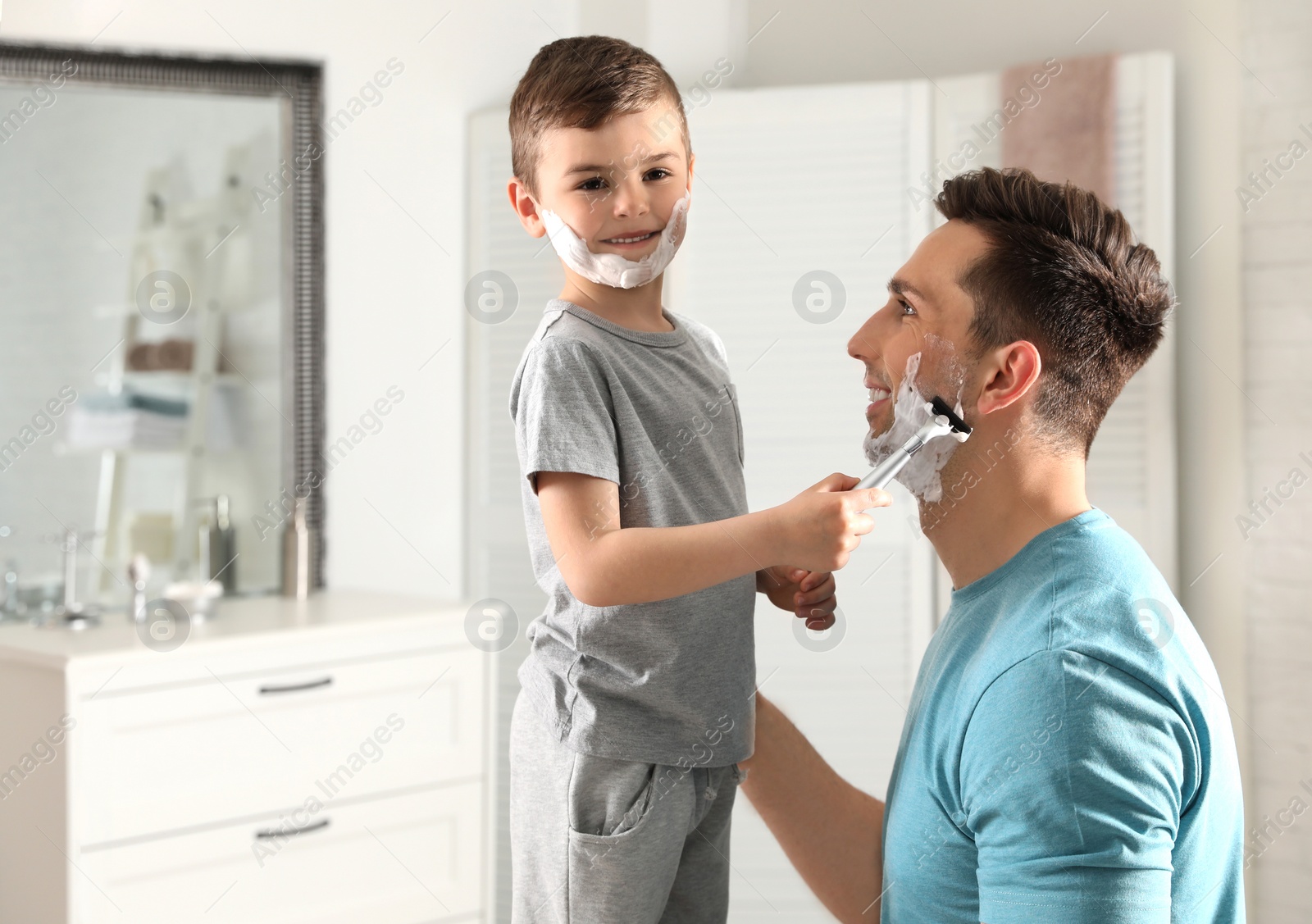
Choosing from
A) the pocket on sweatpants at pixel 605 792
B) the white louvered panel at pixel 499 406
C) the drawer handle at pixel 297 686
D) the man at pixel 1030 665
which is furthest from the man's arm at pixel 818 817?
the white louvered panel at pixel 499 406

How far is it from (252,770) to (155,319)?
2.88 feet

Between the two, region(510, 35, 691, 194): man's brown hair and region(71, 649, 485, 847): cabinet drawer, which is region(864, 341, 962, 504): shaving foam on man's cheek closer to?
region(510, 35, 691, 194): man's brown hair

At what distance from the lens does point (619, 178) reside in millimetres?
1059

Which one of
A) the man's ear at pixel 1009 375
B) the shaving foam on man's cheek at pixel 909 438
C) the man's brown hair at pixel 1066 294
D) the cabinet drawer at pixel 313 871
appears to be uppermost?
the man's brown hair at pixel 1066 294

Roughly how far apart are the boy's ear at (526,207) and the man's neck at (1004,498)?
1.50 ft

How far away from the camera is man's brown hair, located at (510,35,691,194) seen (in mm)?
1044

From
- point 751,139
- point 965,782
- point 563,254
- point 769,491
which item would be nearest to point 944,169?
point 751,139

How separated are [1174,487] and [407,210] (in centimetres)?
167

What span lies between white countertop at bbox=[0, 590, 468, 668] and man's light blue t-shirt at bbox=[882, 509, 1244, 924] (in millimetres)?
1269

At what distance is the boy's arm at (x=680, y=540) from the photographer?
88 centimetres

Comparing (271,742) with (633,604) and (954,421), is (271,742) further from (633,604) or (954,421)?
(954,421)

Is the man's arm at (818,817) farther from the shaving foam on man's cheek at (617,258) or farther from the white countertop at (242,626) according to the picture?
the white countertop at (242,626)

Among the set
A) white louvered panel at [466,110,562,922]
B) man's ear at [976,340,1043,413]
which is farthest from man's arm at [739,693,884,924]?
white louvered panel at [466,110,562,922]

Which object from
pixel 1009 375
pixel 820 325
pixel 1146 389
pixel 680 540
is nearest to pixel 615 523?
pixel 680 540
